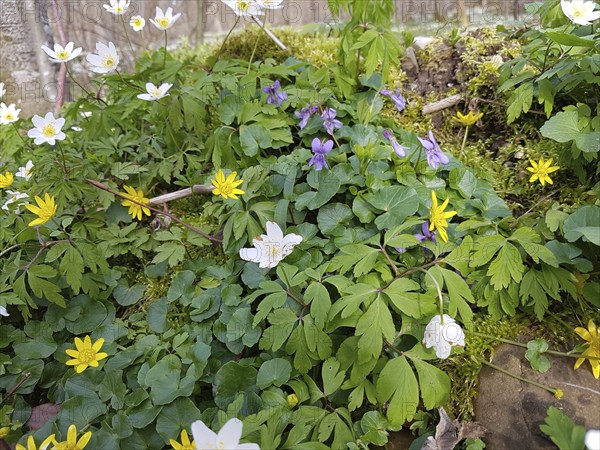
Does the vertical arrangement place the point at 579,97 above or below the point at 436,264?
above

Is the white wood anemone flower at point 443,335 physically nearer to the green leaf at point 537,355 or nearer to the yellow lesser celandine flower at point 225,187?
the green leaf at point 537,355

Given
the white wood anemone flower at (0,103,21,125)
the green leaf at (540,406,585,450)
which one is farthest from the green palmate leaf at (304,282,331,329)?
the white wood anemone flower at (0,103,21,125)

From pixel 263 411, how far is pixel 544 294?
1271mm

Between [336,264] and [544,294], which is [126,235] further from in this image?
[544,294]

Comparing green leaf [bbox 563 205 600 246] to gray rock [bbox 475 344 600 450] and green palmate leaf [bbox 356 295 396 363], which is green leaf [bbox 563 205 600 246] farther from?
green palmate leaf [bbox 356 295 396 363]

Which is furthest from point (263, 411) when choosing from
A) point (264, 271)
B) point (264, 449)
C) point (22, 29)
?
point (22, 29)

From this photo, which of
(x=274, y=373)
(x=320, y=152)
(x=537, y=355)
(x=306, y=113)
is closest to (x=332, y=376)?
(x=274, y=373)

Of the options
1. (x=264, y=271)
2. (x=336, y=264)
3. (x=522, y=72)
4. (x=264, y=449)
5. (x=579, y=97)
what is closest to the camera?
(x=264, y=449)

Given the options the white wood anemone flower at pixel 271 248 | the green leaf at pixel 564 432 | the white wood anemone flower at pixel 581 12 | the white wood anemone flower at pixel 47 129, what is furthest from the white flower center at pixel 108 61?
the green leaf at pixel 564 432

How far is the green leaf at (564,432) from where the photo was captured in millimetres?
1387

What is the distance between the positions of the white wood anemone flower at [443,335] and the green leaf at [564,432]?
37 centimetres

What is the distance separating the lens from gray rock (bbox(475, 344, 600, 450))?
1.70m

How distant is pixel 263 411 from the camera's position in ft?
5.48

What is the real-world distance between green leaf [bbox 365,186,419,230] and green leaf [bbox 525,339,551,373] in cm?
74
